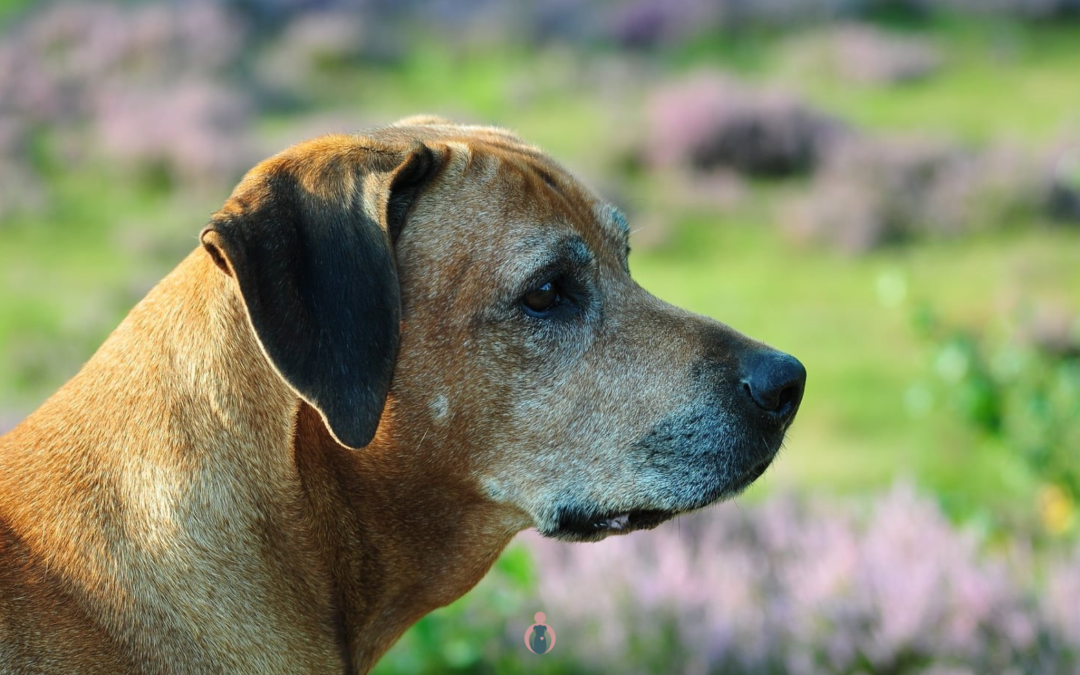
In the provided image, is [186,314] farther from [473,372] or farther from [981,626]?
[981,626]

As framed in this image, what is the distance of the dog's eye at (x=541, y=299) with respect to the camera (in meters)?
3.15

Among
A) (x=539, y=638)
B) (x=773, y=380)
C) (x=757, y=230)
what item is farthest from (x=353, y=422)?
(x=757, y=230)

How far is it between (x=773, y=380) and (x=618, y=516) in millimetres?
559

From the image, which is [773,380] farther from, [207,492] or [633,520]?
[207,492]

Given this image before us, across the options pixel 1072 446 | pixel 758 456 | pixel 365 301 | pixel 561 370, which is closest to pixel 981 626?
pixel 1072 446

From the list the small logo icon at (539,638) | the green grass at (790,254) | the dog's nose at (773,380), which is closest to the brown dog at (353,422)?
the dog's nose at (773,380)

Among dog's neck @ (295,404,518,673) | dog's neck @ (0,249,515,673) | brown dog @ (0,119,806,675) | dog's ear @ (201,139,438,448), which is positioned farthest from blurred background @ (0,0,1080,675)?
dog's ear @ (201,139,438,448)

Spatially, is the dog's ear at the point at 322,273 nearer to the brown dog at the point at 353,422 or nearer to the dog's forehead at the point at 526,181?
the brown dog at the point at 353,422

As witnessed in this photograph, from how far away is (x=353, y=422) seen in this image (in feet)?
9.02

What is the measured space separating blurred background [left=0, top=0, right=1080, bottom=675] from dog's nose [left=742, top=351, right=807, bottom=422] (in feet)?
5.73

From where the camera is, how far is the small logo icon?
4684 mm

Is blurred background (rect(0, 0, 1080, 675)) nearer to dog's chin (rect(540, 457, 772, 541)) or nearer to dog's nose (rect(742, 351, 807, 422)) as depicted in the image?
dog's chin (rect(540, 457, 772, 541))

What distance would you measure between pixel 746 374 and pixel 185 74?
13.4 m

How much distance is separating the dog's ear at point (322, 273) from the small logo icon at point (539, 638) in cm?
215
